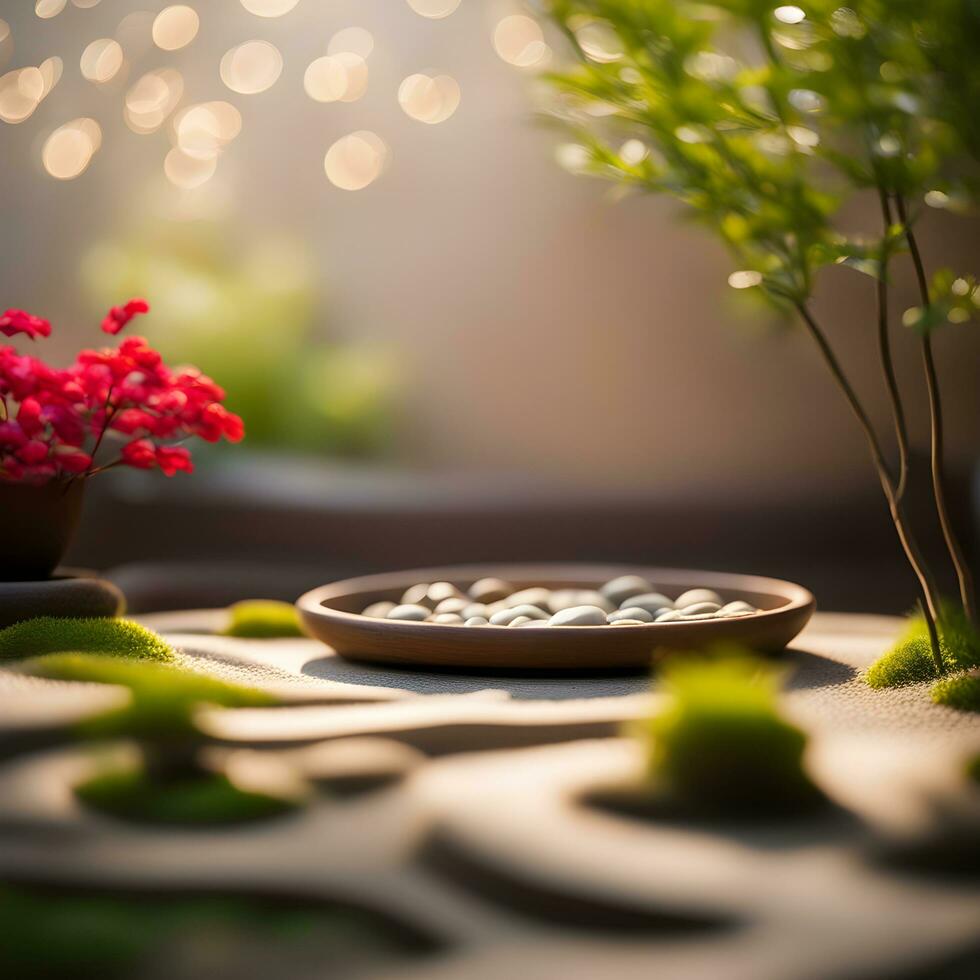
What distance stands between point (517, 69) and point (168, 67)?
1.32m

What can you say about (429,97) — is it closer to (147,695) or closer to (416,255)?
(416,255)

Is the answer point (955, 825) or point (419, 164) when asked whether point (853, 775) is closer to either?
point (955, 825)

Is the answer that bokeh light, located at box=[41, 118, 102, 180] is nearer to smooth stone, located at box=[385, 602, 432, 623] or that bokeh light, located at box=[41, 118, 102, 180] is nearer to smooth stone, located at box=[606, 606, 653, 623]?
smooth stone, located at box=[385, 602, 432, 623]

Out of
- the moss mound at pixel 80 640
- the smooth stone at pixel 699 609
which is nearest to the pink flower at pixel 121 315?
the moss mound at pixel 80 640

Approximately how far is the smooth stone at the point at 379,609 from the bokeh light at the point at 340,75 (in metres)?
3.39

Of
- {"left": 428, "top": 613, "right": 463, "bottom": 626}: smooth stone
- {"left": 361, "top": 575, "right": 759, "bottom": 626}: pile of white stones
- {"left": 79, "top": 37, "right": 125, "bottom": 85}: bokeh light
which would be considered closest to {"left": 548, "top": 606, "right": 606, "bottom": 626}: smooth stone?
{"left": 361, "top": 575, "right": 759, "bottom": 626}: pile of white stones

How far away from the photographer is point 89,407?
1.22 metres

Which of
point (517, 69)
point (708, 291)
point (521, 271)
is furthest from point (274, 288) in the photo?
point (708, 291)

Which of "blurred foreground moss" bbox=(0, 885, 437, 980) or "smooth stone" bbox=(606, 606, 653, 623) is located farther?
"smooth stone" bbox=(606, 606, 653, 623)

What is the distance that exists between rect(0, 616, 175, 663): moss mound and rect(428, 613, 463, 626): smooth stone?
0.27 metres

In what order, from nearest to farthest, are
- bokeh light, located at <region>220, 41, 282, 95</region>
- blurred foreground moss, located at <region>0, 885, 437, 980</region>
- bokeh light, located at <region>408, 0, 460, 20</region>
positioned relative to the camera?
1. blurred foreground moss, located at <region>0, 885, 437, 980</region>
2. bokeh light, located at <region>408, 0, 460, 20</region>
3. bokeh light, located at <region>220, 41, 282, 95</region>

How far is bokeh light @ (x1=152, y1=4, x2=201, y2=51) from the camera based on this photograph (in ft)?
13.8

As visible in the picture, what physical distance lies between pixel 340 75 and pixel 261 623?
133 inches

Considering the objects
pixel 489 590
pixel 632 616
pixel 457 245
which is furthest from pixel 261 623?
pixel 457 245
